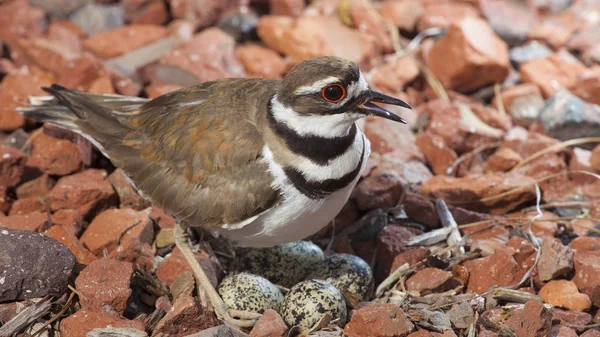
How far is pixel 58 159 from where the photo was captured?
518 centimetres

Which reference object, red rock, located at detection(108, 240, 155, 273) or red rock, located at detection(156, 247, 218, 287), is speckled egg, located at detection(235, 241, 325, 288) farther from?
red rock, located at detection(108, 240, 155, 273)

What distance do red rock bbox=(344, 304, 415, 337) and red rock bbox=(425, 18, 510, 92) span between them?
2.98 m

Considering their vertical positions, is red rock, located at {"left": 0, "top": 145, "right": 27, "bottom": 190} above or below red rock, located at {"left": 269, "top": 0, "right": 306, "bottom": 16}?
below

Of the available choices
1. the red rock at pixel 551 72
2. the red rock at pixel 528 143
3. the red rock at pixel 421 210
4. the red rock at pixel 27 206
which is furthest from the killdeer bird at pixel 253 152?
the red rock at pixel 551 72

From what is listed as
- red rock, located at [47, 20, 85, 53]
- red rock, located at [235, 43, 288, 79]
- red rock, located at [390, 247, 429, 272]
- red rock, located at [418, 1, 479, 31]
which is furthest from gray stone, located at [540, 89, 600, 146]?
red rock, located at [47, 20, 85, 53]

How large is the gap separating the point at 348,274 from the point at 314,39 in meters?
2.78

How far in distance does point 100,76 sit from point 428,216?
108 inches

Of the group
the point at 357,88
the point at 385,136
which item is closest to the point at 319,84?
the point at 357,88

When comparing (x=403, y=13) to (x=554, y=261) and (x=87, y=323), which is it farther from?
(x=87, y=323)

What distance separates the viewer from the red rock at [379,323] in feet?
12.9

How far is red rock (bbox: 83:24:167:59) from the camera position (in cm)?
651

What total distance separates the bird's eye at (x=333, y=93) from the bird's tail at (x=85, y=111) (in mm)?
1474

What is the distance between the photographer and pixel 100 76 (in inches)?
234

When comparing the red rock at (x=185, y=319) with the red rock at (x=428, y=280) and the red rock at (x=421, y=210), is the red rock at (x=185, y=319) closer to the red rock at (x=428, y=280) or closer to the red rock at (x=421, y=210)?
the red rock at (x=428, y=280)
